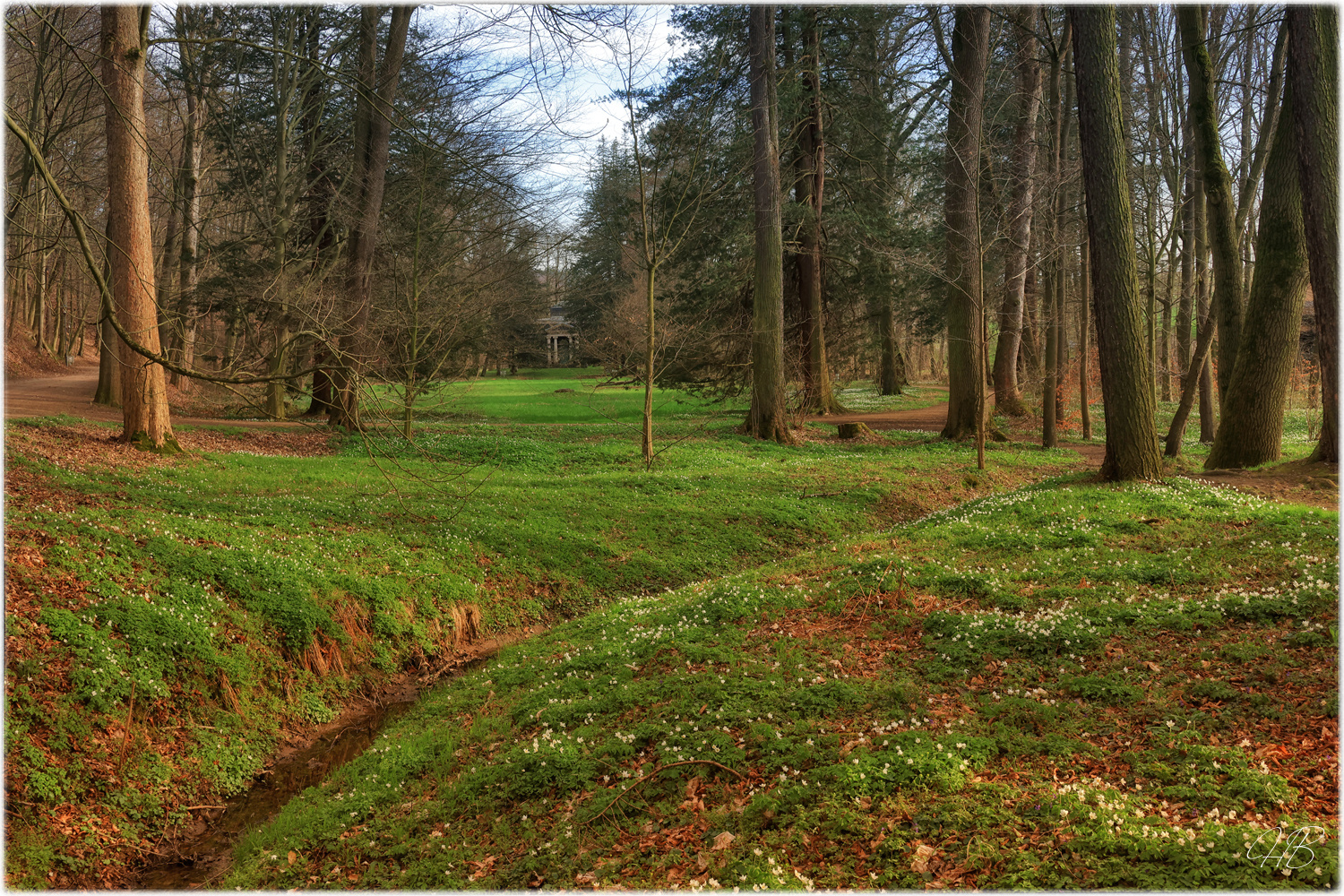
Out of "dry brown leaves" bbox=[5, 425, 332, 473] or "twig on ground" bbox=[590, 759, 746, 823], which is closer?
"twig on ground" bbox=[590, 759, 746, 823]

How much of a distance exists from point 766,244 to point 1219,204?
37.4 ft

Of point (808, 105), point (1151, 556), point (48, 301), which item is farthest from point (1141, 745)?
point (48, 301)

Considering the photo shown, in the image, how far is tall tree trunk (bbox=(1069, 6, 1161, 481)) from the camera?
12242mm

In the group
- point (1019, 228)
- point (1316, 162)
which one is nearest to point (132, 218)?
point (1316, 162)

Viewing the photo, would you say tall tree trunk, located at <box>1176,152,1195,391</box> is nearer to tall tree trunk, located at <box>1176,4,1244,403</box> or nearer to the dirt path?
tall tree trunk, located at <box>1176,4,1244,403</box>

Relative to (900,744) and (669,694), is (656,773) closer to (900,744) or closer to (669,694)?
(669,694)

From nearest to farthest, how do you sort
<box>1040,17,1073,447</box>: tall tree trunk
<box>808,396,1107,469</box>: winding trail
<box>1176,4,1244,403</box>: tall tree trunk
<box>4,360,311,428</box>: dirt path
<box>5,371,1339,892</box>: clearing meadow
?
<box>5,371,1339,892</box>: clearing meadow < <box>1176,4,1244,403</box>: tall tree trunk < <box>1040,17,1073,447</box>: tall tree trunk < <box>4,360,311,428</box>: dirt path < <box>808,396,1107,469</box>: winding trail

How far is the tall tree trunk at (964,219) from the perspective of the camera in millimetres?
19844

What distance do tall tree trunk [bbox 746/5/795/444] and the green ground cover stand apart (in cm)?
481

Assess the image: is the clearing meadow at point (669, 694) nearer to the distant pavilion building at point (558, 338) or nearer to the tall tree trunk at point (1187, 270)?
the tall tree trunk at point (1187, 270)

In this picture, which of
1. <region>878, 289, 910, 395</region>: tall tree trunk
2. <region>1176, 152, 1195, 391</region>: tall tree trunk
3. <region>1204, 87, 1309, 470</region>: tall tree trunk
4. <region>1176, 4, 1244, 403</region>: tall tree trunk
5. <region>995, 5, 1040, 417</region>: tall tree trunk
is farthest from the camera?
<region>878, 289, 910, 395</region>: tall tree trunk

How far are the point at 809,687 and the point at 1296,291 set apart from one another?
11.7 metres

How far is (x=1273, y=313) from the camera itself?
12.7m

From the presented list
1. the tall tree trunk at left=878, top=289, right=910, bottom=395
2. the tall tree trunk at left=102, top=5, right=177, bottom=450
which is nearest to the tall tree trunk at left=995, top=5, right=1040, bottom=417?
the tall tree trunk at left=878, top=289, right=910, bottom=395
